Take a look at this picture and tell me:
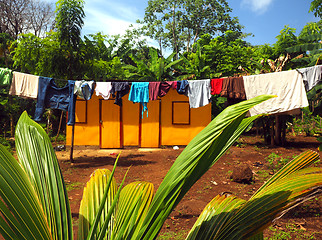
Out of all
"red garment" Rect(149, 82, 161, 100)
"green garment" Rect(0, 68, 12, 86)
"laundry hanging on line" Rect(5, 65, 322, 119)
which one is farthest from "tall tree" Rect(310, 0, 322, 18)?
"green garment" Rect(0, 68, 12, 86)

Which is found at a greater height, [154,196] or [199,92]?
[199,92]

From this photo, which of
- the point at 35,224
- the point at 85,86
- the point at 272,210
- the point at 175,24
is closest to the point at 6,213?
the point at 35,224

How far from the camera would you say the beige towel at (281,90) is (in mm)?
7363

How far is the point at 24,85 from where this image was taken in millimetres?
7789

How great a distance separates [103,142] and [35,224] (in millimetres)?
10688

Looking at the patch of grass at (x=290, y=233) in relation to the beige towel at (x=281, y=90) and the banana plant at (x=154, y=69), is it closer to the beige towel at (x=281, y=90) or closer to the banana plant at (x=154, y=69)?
the beige towel at (x=281, y=90)

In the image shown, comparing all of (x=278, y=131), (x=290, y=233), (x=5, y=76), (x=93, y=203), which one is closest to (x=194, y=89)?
(x=278, y=131)

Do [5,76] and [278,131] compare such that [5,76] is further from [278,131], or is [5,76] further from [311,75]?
[278,131]

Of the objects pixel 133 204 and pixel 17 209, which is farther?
pixel 133 204

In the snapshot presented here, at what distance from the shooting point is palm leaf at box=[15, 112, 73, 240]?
570 millimetres

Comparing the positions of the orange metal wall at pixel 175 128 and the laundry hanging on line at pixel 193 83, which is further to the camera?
the orange metal wall at pixel 175 128

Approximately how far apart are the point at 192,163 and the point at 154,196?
10 centimetres

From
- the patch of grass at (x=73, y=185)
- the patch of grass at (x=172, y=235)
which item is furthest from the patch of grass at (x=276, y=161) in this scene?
the patch of grass at (x=73, y=185)

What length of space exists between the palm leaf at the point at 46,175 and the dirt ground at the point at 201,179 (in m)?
2.62
